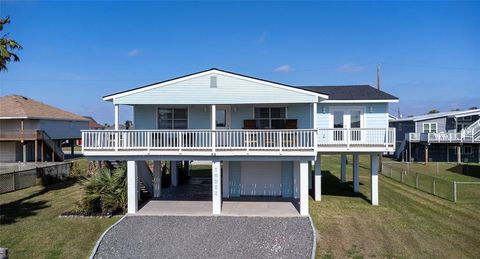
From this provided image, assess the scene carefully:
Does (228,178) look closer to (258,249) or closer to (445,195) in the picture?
(258,249)

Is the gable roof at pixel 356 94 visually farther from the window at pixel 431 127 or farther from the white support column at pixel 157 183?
the window at pixel 431 127

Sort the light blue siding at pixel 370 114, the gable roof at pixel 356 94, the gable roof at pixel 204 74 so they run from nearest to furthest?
the gable roof at pixel 204 74
the gable roof at pixel 356 94
the light blue siding at pixel 370 114

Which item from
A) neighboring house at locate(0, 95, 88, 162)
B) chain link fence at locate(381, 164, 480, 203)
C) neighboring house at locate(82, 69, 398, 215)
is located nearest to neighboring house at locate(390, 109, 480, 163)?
chain link fence at locate(381, 164, 480, 203)

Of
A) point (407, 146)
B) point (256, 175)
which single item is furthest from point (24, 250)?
point (407, 146)

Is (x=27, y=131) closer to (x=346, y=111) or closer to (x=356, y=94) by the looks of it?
(x=346, y=111)

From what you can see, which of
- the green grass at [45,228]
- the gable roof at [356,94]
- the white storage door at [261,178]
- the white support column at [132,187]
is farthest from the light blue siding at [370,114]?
the green grass at [45,228]
